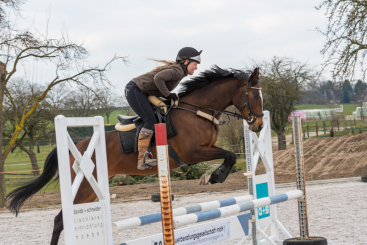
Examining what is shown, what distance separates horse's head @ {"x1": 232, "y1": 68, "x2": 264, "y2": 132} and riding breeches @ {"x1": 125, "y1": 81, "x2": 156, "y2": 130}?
97 cm

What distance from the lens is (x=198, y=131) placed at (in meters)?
3.79

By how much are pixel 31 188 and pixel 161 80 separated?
179 centimetres

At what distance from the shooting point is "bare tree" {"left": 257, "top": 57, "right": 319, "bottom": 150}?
17.5 meters

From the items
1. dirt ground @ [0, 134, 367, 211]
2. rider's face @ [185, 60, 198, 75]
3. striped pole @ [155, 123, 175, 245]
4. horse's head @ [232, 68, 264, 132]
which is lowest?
dirt ground @ [0, 134, 367, 211]

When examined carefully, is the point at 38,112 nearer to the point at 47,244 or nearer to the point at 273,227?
the point at 47,244

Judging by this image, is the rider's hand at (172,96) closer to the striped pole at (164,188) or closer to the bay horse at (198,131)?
the bay horse at (198,131)

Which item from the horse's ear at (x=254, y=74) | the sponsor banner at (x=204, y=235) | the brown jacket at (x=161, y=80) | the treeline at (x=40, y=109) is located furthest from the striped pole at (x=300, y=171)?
the treeline at (x=40, y=109)

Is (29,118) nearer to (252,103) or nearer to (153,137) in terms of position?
(153,137)

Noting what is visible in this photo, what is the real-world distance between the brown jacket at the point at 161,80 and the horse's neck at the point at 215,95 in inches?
12.2

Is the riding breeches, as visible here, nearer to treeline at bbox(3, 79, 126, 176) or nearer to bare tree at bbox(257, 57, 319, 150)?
treeline at bbox(3, 79, 126, 176)

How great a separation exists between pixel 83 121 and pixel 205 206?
1.59m

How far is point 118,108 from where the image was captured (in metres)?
13.1

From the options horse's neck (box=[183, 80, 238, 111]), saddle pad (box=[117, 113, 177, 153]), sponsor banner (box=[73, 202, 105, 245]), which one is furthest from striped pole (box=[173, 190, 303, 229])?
horse's neck (box=[183, 80, 238, 111])

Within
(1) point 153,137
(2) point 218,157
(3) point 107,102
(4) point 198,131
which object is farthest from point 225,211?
(3) point 107,102
